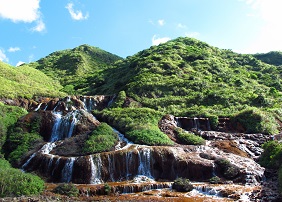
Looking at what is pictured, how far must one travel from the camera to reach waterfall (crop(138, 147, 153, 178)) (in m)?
28.5

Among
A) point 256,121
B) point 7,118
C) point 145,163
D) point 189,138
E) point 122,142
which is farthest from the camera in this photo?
point 256,121

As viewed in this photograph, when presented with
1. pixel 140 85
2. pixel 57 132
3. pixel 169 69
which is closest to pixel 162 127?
pixel 57 132

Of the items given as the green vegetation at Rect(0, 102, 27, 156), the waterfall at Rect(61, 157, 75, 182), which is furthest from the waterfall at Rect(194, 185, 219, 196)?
the green vegetation at Rect(0, 102, 27, 156)

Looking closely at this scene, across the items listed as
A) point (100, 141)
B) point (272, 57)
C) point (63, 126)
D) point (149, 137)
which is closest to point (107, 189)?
point (100, 141)

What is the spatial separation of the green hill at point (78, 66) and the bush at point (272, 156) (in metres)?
48.3

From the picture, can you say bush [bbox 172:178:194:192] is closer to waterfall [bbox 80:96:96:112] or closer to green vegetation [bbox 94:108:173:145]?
green vegetation [bbox 94:108:173:145]

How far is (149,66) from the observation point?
71375 millimetres

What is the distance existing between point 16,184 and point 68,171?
6756 millimetres

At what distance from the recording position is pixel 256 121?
139 feet

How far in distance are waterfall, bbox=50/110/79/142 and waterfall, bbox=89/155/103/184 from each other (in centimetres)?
1019

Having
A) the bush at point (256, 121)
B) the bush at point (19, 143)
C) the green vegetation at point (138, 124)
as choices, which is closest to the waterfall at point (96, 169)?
the green vegetation at point (138, 124)

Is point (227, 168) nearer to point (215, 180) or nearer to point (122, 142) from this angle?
point (215, 180)

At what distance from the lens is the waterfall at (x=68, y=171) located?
89.6 feet

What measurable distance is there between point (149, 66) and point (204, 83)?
14.9m
